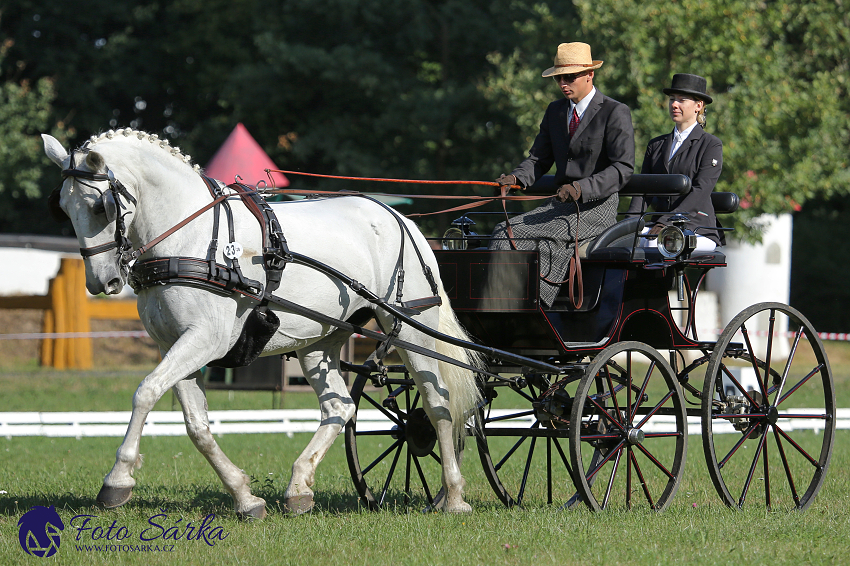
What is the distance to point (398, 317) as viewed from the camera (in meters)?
6.07

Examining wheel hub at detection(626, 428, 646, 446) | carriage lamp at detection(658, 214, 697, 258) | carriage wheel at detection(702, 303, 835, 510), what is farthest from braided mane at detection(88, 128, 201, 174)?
carriage wheel at detection(702, 303, 835, 510)

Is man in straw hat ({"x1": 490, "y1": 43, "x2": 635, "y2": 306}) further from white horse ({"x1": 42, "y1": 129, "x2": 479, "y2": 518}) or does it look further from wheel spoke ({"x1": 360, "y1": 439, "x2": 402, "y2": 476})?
wheel spoke ({"x1": 360, "y1": 439, "x2": 402, "y2": 476})

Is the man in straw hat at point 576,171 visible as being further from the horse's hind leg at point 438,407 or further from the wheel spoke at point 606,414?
the horse's hind leg at point 438,407

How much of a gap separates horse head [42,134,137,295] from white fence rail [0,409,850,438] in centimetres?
520

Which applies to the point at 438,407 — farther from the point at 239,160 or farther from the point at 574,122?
the point at 239,160

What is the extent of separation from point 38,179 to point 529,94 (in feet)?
39.7

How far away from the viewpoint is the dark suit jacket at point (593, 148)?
621 cm

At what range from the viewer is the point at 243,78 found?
21891 mm

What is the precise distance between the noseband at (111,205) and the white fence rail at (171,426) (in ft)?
17.0

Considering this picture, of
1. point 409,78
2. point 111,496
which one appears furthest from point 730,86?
point 111,496

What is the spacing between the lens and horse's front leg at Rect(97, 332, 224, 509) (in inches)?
203

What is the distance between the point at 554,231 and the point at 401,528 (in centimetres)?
200

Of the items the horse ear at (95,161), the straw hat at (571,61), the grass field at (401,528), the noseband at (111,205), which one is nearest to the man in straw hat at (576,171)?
the straw hat at (571,61)

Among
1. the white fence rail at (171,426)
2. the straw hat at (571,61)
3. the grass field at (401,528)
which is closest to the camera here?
the grass field at (401,528)
